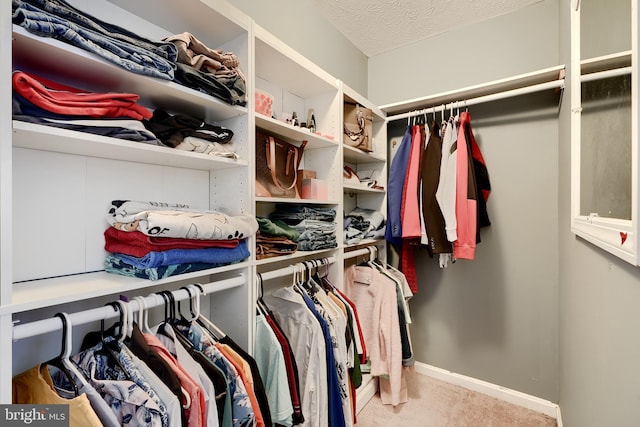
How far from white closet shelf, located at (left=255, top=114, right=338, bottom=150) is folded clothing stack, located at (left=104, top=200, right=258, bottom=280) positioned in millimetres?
491

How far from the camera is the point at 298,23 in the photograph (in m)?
1.80

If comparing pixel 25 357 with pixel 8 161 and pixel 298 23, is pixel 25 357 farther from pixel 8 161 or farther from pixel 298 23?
pixel 298 23

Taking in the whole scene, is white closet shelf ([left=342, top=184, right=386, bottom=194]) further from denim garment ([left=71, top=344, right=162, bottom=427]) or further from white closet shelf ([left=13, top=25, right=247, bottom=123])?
denim garment ([left=71, top=344, right=162, bottom=427])

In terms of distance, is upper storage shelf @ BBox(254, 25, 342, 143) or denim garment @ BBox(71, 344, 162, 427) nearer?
denim garment @ BBox(71, 344, 162, 427)

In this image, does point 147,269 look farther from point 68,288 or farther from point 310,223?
point 310,223

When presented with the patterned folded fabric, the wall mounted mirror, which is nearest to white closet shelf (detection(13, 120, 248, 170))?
the patterned folded fabric

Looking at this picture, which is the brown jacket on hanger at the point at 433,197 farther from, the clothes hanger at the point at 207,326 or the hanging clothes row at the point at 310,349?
the clothes hanger at the point at 207,326

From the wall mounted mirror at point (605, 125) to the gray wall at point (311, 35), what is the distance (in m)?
1.33

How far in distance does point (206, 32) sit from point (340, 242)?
119 cm

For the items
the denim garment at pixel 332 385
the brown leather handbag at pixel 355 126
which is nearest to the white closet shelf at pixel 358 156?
the brown leather handbag at pixel 355 126

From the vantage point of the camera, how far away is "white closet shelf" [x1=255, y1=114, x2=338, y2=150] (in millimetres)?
1302

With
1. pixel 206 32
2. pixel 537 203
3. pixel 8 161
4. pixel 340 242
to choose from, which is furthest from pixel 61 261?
pixel 537 203

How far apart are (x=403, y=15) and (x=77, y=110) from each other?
199cm

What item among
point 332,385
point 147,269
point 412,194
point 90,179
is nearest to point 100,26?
point 90,179
